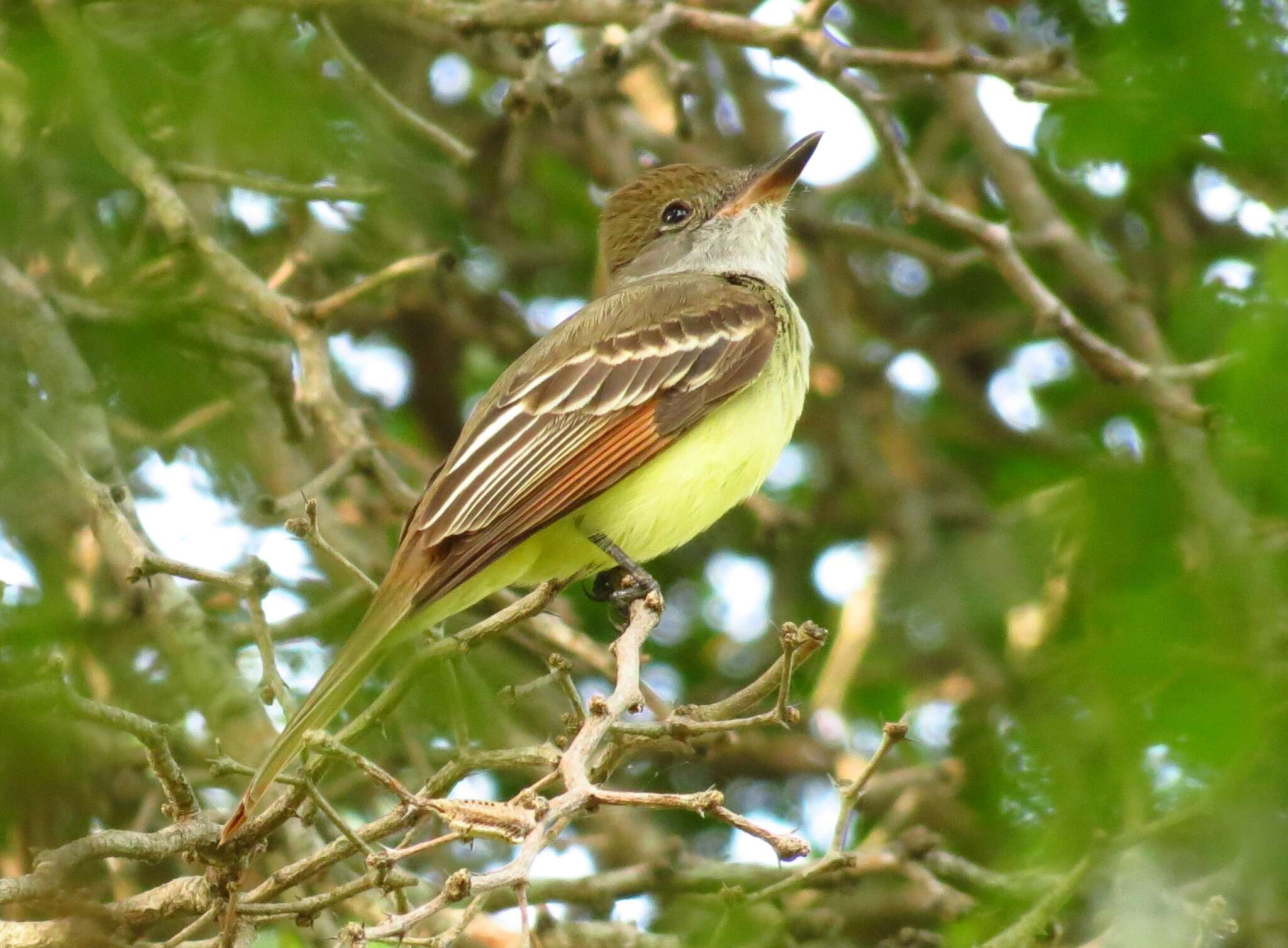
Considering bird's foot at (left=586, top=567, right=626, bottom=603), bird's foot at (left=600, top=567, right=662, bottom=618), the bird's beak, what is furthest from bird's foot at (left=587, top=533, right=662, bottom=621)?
the bird's beak

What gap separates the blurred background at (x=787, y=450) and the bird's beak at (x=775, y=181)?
0.88 ft

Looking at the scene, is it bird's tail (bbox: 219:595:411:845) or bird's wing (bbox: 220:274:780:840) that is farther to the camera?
bird's wing (bbox: 220:274:780:840)

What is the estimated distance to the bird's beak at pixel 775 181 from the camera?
5742 mm

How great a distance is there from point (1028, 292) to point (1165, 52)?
129 centimetres

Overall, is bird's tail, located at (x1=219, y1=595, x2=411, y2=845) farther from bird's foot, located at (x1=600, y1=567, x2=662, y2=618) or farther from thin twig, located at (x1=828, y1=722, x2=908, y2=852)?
thin twig, located at (x1=828, y1=722, x2=908, y2=852)

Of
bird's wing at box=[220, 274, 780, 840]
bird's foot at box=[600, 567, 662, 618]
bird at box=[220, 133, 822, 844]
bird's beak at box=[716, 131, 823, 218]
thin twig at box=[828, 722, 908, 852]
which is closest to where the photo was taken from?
thin twig at box=[828, 722, 908, 852]

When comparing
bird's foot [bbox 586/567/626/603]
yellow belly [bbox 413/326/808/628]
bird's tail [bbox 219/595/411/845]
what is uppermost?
bird's tail [bbox 219/595/411/845]

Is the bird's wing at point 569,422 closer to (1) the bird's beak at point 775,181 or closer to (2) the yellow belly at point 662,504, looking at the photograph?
(2) the yellow belly at point 662,504

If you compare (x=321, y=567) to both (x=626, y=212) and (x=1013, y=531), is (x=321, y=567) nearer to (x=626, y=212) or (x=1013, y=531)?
(x=626, y=212)

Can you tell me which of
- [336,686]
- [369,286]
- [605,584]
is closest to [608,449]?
[605,584]

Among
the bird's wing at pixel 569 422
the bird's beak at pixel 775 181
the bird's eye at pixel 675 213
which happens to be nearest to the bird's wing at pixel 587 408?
the bird's wing at pixel 569 422

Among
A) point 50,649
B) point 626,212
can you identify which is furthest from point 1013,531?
point 50,649

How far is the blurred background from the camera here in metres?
3.22

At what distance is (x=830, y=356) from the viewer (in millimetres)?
6719
